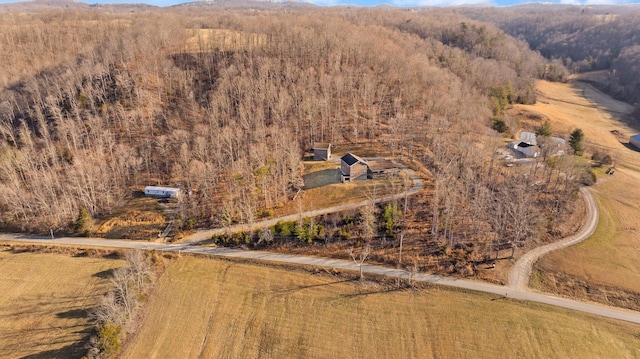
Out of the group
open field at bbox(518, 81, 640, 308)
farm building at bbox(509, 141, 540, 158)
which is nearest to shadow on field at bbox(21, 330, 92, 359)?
open field at bbox(518, 81, 640, 308)

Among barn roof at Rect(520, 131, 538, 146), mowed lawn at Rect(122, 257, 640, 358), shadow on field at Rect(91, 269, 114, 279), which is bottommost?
mowed lawn at Rect(122, 257, 640, 358)

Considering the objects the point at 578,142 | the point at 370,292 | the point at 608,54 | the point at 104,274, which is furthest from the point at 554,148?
the point at 608,54

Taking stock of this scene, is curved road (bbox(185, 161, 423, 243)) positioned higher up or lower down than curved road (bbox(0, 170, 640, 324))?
higher up

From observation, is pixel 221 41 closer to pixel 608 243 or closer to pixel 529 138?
pixel 529 138

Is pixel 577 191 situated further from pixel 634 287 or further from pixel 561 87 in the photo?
pixel 561 87

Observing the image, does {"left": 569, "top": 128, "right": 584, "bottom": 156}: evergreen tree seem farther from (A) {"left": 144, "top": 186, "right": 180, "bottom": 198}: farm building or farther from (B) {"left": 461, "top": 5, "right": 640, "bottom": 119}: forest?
(A) {"left": 144, "top": 186, "right": 180, "bottom": 198}: farm building

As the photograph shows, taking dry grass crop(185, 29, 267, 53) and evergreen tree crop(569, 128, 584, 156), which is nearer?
evergreen tree crop(569, 128, 584, 156)

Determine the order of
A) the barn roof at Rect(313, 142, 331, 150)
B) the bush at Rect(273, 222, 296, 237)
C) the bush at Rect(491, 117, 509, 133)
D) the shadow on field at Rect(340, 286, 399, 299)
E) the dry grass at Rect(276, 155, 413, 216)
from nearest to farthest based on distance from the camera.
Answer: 1. the shadow on field at Rect(340, 286, 399, 299)
2. the bush at Rect(273, 222, 296, 237)
3. the dry grass at Rect(276, 155, 413, 216)
4. the barn roof at Rect(313, 142, 331, 150)
5. the bush at Rect(491, 117, 509, 133)

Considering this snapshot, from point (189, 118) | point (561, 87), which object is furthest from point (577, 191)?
point (561, 87)
